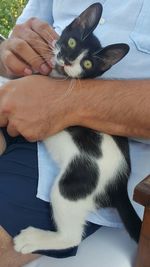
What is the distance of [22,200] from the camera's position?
1191mm

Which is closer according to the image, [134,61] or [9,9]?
[134,61]

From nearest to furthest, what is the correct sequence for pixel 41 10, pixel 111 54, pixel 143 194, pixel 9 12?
pixel 143 194, pixel 111 54, pixel 41 10, pixel 9 12

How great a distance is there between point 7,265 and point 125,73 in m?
0.58

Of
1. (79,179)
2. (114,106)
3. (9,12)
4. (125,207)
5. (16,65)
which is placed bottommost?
(9,12)

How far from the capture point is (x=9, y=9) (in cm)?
297

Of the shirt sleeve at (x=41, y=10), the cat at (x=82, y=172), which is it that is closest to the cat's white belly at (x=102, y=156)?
the cat at (x=82, y=172)

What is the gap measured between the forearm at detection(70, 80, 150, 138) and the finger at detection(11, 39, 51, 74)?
146 millimetres

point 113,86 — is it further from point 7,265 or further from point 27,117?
point 7,265

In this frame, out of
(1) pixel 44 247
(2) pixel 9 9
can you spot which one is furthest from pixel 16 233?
(2) pixel 9 9

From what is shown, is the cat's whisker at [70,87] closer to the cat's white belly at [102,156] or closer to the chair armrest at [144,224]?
the cat's white belly at [102,156]

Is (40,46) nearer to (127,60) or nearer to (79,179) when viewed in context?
(127,60)

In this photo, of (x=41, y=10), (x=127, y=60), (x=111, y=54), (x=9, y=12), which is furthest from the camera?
(x=9, y=12)

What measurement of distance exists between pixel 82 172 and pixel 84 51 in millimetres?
299

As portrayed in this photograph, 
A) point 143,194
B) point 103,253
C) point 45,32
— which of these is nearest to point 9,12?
point 45,32
